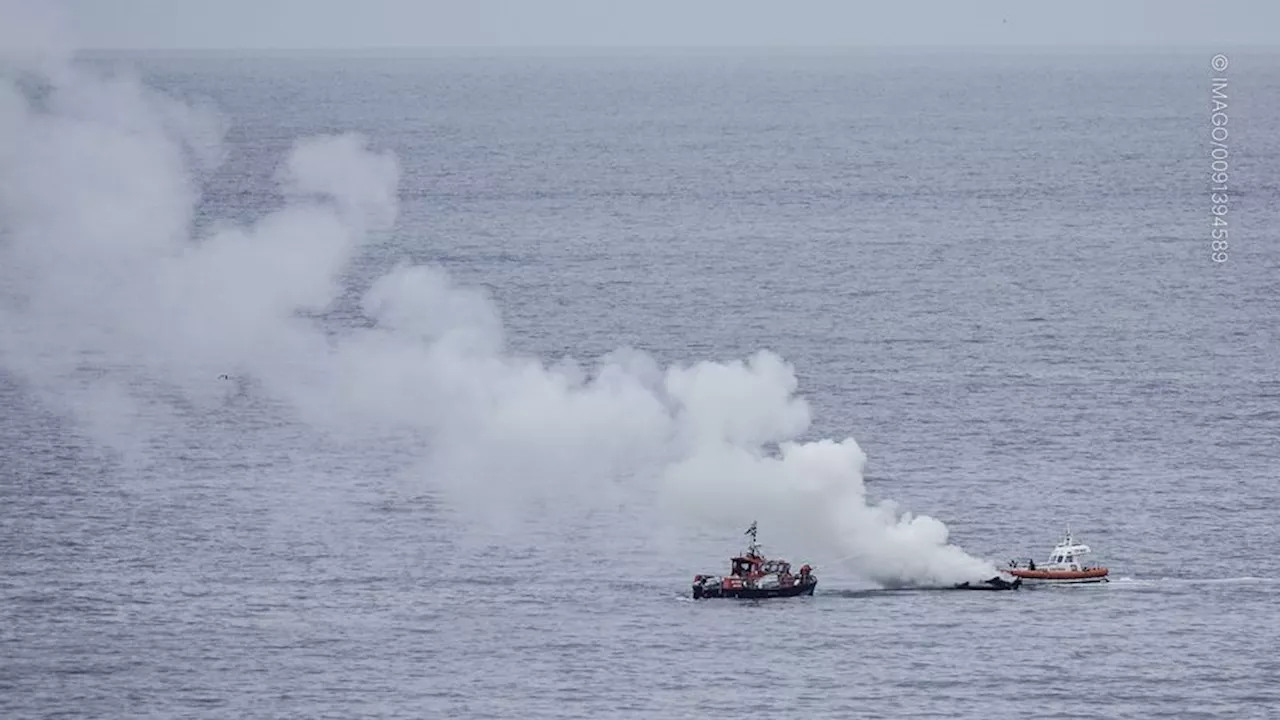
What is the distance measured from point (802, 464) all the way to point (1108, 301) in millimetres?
79001

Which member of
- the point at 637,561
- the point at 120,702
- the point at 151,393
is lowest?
the point at 120,702

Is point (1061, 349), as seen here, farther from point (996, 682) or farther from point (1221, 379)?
point (996, 682)

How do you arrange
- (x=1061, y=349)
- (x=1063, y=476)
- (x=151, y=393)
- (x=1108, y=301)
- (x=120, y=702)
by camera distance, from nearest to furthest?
(x=120, y=702)
(x=1063, y=476)
(x=151, y=393)
(x=1061, y=349)
(x=1108, y=301)

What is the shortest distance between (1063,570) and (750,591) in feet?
47.9

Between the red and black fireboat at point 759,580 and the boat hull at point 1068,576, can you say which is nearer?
the red and black fireboat at point 759,580

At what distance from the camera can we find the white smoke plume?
112875 millimetres

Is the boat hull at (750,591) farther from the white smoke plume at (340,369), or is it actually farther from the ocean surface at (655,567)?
the white smoke plume at (340,369)

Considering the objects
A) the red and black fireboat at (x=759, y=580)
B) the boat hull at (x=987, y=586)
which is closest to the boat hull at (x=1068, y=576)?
the boat hull at (x=987, y=586)

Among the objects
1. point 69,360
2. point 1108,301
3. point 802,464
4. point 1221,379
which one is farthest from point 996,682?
point 1108,301

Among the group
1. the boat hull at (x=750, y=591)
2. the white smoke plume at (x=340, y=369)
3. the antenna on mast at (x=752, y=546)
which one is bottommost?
the boat hull at (x=750, y=591)

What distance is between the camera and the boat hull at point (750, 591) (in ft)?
355

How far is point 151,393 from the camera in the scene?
145 m

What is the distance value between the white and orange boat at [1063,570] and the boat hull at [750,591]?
9675 mm

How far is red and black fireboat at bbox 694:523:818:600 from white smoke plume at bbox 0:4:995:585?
3.48m
